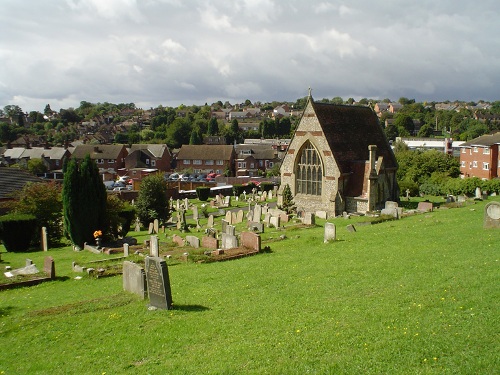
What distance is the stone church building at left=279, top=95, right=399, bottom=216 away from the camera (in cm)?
3394

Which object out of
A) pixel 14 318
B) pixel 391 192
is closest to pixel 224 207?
pixel 391 192

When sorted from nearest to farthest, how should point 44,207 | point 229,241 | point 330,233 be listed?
point 330,233 < point 229,241 < point 44,207

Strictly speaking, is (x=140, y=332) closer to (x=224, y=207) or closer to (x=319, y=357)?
(x=319, y=357)

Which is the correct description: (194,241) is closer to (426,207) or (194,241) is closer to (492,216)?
(492,216)

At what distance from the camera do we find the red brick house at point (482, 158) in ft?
209

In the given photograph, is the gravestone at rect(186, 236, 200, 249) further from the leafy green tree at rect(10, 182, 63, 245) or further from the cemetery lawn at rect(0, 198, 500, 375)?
the leafy green tree at rect(10, 182, 63, 245)

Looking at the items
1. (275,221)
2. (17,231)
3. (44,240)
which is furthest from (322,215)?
(17,231)

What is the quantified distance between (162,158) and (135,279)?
8300cm

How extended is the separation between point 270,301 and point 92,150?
8841cm

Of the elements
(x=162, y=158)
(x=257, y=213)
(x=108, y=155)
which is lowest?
(x=257, y=213)

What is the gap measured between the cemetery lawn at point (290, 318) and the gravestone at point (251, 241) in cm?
285

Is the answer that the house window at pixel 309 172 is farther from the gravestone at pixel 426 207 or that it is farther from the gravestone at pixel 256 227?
the gravestone at pixel 256 227

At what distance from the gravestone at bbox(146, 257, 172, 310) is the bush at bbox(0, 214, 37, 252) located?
19.9 m

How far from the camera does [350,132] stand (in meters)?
36.4
